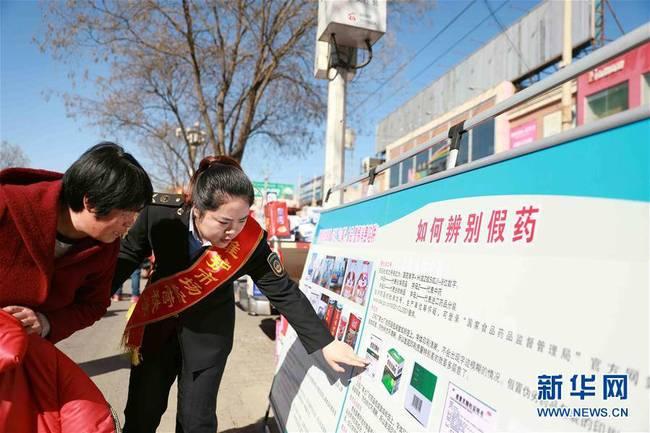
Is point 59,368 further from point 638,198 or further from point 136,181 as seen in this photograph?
point 638,198

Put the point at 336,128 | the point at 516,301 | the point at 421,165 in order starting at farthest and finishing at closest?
1. the point at 421,165
2. the point at 336,128
3. the point at 516,301

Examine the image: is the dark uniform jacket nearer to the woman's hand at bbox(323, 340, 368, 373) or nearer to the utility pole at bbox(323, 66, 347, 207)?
the woman's hand at bbox(323, 340, 368, 373)

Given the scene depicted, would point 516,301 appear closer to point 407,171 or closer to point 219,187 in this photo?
point 219,187

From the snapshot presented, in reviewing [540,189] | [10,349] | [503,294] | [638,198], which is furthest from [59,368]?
[638,198]

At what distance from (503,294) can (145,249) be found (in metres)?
1.68

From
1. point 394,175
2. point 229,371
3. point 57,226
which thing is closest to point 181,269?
point 57,226

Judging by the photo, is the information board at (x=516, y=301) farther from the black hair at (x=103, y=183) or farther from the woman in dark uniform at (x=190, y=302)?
the black hair at (x=103, y=183)

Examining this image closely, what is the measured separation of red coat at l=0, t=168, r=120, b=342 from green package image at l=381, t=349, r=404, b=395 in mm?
1068

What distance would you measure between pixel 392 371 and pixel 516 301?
0.61m

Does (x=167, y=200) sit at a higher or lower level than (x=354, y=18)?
lower

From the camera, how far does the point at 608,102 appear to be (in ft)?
35.4

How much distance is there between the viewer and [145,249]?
2211 millimetres

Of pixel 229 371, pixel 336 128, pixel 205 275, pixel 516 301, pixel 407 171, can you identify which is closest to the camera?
pixel 516 301

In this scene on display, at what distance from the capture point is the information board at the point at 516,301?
0.86 metres
